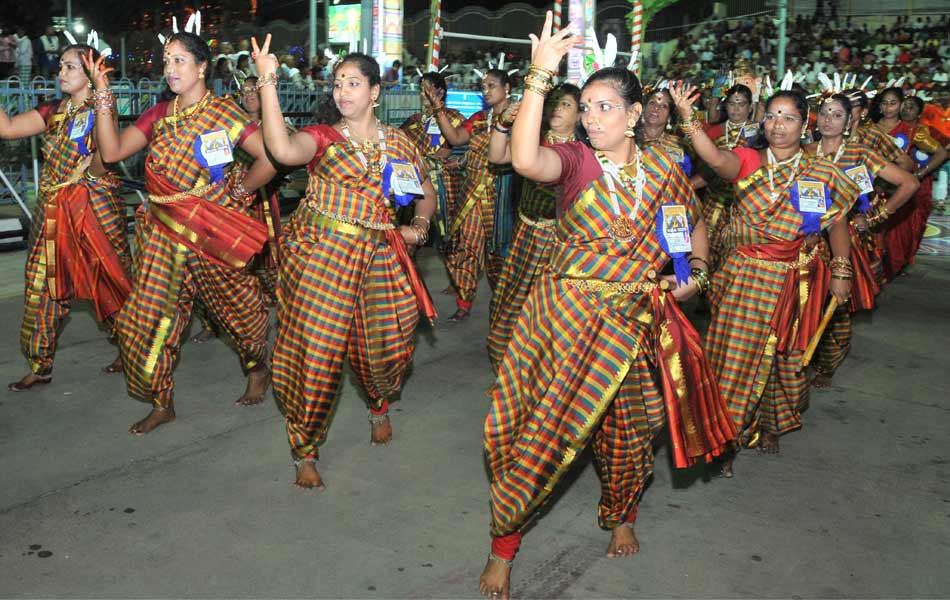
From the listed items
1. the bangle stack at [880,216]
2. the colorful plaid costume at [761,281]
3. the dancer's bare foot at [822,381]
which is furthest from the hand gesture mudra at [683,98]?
the dancer's bare foot at [822,381]

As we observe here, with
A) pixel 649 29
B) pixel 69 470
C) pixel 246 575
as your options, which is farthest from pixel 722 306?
pixel 649 29

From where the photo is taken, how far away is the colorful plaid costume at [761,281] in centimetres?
422

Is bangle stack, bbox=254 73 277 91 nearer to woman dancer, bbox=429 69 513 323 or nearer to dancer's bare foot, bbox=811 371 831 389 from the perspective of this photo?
woman dancer, bbox=429 69 513 323

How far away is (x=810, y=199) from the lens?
4.16 metres

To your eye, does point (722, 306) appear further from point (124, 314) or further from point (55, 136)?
point (55, 136)

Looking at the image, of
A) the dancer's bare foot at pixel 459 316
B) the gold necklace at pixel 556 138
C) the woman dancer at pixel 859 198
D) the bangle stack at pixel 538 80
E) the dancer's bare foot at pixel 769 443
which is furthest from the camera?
the dancer's bare foot at pixel 459 316

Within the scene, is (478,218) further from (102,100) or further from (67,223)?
(102,100)

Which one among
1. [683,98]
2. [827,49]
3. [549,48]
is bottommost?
[683,98]

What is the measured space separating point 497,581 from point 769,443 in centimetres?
196

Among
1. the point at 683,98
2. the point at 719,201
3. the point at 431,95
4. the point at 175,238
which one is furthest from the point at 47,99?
the point at 683,98

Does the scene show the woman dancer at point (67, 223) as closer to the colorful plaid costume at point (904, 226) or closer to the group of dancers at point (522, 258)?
the group of dancers at point (522, 258)

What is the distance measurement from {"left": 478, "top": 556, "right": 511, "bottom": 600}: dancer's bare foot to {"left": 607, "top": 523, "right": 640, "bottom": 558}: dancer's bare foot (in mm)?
480

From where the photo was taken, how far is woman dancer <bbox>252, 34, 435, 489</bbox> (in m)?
3.99

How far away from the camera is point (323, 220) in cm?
402
